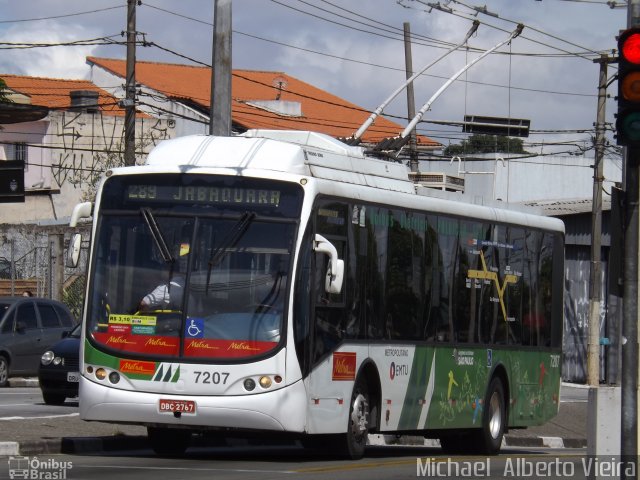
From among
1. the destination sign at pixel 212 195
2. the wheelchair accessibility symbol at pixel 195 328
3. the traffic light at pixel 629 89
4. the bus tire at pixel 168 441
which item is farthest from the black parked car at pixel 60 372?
the traffic light at pixel 629 89

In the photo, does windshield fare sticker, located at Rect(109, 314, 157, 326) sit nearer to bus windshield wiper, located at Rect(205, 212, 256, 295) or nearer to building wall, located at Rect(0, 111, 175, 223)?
bus windshield wiper, located at Rect(205, 212, 256, 295)

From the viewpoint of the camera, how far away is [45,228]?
3903 cm

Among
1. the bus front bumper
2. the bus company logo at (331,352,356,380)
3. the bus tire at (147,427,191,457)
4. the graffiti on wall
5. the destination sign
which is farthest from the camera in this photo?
the graffiti on wall

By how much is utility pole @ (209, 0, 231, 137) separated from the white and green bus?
3.27 metres

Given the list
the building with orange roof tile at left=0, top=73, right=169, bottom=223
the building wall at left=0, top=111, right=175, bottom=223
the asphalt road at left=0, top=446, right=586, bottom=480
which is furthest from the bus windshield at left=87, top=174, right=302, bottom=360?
the building wall at left=0, top=111, right=175, bottom=223

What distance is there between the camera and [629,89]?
1029cm

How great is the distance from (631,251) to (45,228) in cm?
3040

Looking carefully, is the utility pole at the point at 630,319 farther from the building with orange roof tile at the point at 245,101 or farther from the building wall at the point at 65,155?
the building with orange roof tile at the point at 245,101

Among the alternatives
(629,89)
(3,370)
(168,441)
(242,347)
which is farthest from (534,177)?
(629,89)

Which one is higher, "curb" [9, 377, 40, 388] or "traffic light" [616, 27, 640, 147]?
"traffic light" [616, 27, 640, 147]

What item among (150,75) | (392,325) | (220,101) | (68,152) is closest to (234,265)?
(392,325)

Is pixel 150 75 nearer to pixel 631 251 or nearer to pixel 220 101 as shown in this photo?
pixel 220 101

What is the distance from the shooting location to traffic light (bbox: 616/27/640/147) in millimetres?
10242

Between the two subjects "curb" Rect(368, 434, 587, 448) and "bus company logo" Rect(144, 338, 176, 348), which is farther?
"curb" Rect(368, 434, 587, 448)
